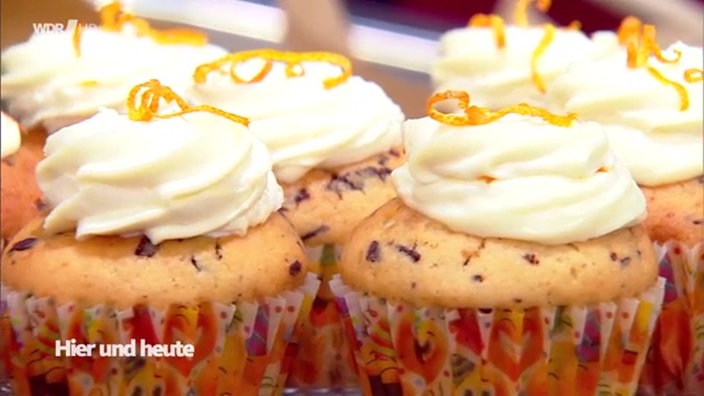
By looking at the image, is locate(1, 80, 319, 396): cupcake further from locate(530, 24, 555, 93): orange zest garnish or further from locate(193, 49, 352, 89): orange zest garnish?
locate(530, 24, 555, 93): orange zest garnish

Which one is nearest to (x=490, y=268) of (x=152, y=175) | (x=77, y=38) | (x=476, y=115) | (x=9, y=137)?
(x=476, y=115)

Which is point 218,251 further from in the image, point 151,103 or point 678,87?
point 678,87

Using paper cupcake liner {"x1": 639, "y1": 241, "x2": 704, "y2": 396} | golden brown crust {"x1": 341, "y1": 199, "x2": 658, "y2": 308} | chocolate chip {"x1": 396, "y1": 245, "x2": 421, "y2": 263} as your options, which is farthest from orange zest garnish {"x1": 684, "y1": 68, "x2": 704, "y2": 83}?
chocolate chip {"x1": 396, "y1": 245, "x2": 421, "y2": 263}

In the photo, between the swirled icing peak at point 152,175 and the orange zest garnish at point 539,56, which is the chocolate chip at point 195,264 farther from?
the orange zest garnish at point 539,56

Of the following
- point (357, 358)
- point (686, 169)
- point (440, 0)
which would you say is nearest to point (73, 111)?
point (357, 358)

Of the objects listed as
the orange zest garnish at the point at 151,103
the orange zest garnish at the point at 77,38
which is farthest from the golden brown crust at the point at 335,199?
the orange zest garnish at the point at 77,38

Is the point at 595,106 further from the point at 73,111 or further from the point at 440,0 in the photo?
the point at 440,0
